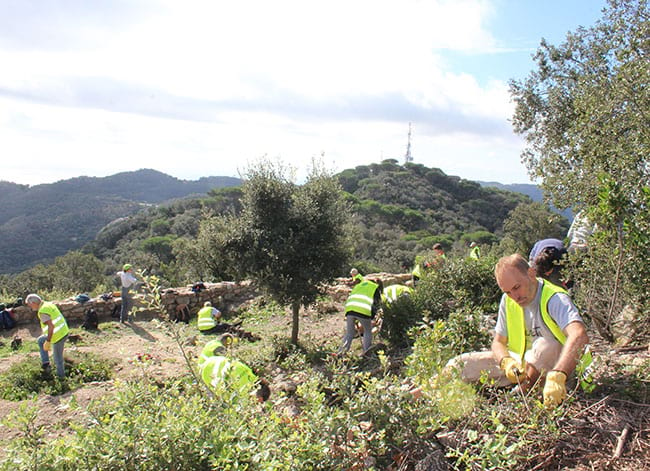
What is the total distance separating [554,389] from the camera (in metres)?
2.87

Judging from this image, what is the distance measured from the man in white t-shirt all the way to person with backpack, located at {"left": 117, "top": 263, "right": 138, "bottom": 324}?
33.0ft

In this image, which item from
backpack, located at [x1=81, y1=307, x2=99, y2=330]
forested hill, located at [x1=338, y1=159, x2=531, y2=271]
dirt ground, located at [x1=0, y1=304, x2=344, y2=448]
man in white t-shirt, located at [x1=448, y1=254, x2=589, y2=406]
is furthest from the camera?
forested hill, located at [x1=338, y1=159, x2=531, y2=271]

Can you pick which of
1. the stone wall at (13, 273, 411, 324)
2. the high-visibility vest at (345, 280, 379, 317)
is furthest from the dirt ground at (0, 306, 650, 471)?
the high-visibility vest at (345, 280, 379, 317)

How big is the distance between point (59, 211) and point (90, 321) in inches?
2650

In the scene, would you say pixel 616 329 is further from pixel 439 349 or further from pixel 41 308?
pixel 41 308

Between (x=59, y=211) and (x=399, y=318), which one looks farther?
(x=59, y=211)

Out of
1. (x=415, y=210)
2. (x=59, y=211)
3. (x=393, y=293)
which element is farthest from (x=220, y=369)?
(x=59, y=211)

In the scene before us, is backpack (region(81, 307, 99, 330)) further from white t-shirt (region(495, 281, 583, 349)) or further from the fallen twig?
the fallen twig

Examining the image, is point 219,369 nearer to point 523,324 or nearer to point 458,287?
point 523,324

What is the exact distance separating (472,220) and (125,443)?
149 ft

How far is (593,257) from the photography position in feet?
15.6

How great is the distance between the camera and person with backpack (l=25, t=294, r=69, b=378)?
7.53m

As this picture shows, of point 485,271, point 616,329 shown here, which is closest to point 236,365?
point 616,329

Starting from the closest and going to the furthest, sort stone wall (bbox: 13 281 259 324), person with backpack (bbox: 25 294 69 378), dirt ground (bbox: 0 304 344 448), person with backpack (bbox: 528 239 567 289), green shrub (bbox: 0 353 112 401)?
1. person with backpack (bbox: 528 239 567 289)
2. dirt ground (bbox: 0 304 344 448)
3. green shrub (bbox: 0 353 112 401)
4. person with backpack (bbox: 25 294 69 378)
5. stone wall (bbox: 13 281 259 324)
